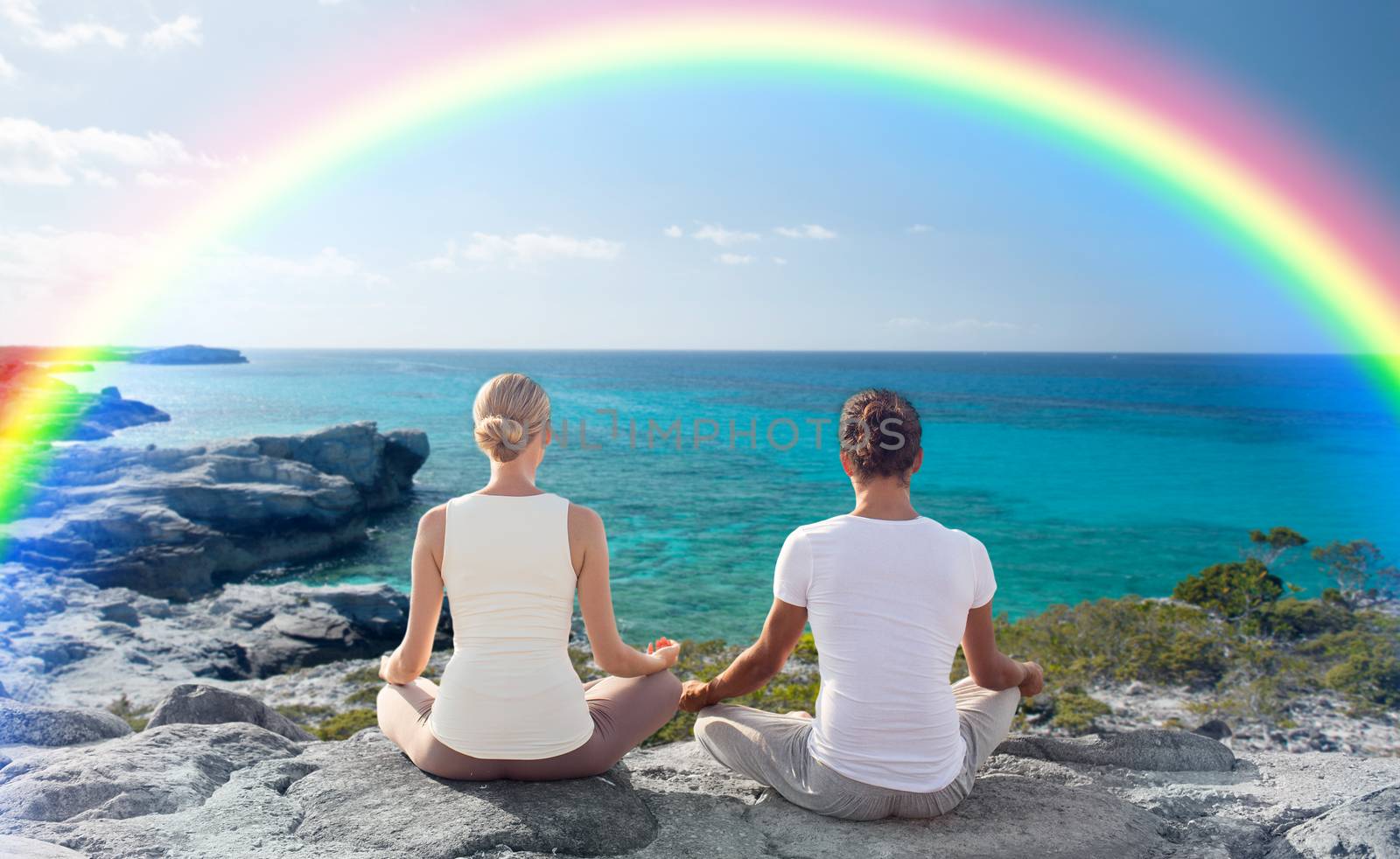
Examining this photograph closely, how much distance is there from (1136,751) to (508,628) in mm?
3864

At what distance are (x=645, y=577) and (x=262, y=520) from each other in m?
13.9

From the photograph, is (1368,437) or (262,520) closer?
(262,520)

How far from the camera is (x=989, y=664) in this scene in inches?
153

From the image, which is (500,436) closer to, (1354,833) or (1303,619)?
(1354,833)

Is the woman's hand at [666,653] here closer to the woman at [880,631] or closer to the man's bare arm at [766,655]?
the man's bare arm at [766,655]

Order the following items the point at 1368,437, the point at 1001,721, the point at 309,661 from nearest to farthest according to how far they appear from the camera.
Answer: the point at 1001,721
the point at 309,661
the point at 1368,437

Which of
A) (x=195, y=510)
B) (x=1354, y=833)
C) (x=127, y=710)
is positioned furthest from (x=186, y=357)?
(x=1354, y=833)

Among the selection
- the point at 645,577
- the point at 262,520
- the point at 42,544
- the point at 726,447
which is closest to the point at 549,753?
the point at 645,577

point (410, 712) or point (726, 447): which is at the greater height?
point (410, 712)

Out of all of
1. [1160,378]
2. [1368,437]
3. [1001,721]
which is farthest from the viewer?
[1160,378]

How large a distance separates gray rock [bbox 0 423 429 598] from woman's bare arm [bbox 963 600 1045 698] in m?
23.9

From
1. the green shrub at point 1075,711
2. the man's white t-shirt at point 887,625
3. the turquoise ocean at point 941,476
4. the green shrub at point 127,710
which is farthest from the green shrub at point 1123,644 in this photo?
the green shrub at point 127,710

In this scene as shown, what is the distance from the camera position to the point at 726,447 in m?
52.5

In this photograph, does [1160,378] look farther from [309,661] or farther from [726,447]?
[309,661]
